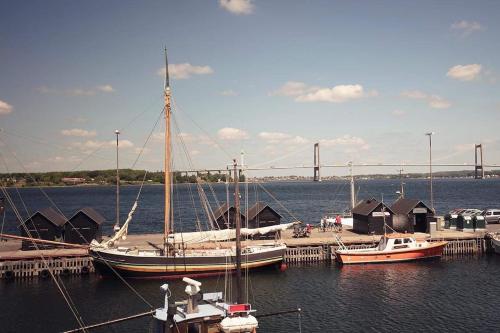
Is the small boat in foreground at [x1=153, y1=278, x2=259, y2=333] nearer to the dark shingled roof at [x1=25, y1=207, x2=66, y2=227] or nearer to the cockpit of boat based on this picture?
the cockpit of boat

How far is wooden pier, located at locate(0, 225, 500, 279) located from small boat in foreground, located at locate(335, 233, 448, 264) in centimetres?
228

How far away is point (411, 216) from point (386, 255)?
34.1ft

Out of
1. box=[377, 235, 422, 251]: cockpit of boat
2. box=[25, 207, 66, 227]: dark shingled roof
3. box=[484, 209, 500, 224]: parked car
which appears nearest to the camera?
box=[25, 207, 66, 227]: dark shingled roof

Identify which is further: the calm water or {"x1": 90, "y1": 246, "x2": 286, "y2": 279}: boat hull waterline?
{"x1": 90, "y1": 246, "x2": 286, "y2": 279}: boat hull waterline

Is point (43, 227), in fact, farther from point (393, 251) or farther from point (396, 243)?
point (396, 243)

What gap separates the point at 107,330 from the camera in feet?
91.4

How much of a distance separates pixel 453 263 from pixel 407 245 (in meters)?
5.18

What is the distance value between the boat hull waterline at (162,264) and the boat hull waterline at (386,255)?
409 inches

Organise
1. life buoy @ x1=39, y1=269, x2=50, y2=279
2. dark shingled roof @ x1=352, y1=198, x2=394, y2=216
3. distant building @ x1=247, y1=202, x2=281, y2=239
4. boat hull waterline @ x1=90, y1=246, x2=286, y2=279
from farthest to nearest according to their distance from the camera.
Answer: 1. dark shingled roof @ x1=352, y1=198, x2=394, y2=216
2. distant building @ x1=247, y1=202, x2=281, y2=239
3. life buoy @ x1=39, y1=269, x2=50, y2=279
4. boat hull waterline @ x1=90, y1=246, x2=286, y2=279

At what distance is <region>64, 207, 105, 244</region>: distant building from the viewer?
47.0m

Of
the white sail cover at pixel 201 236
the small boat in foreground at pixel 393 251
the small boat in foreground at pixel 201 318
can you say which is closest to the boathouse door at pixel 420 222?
the small boat in foreground at pixel 393 251

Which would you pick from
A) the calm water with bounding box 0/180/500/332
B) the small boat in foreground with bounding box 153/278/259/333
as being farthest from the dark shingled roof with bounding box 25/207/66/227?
the small boat in foreground with bounding box 153/278/259/333

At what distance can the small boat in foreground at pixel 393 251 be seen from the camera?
4519cm

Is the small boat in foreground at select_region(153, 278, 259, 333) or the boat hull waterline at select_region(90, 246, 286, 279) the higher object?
the small boat in foreground at select_region(153, 278, 259, 333)
